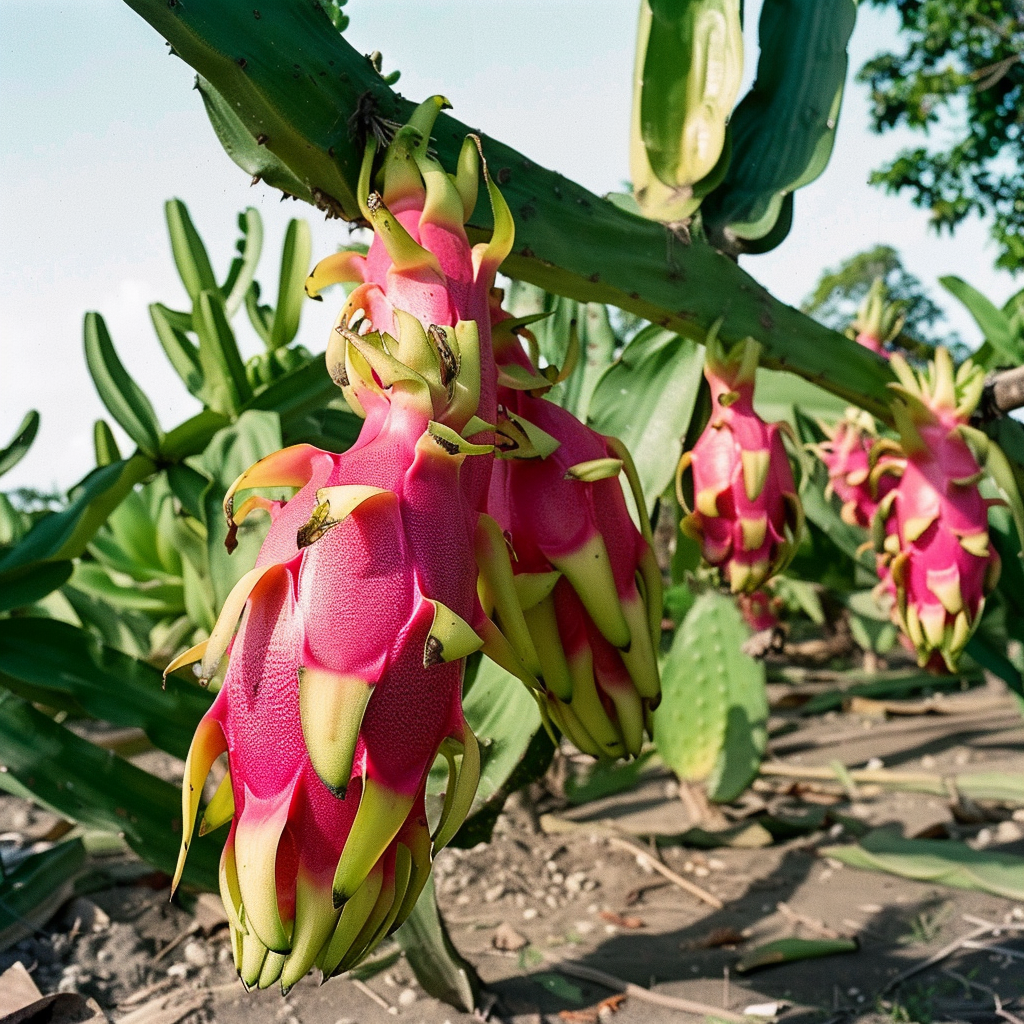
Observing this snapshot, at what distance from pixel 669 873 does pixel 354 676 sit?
1.58 metres

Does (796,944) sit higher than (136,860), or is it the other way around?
(136,860)

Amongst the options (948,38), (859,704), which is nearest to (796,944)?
(859,704)

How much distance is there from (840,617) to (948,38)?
3310mm

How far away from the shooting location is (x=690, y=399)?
100cm

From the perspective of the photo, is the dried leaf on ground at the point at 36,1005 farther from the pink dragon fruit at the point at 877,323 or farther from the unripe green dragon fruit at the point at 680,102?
the pink dragon fruit at the point at 877,323

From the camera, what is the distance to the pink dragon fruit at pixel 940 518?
932 millimetres

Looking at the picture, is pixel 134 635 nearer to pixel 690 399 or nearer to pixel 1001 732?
pixel 690 399

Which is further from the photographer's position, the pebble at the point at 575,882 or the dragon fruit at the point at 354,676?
the pebble at the point at 575,882

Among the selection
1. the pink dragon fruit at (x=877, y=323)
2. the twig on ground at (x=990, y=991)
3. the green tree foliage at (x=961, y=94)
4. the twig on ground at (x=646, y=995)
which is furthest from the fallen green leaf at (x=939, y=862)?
the green tree foliage at (x=961, y=94)

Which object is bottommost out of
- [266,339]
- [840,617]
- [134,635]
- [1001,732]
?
[1001,732]

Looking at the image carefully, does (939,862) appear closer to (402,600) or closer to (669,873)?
(669,873)

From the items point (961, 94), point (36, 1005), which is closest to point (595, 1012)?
point (36, 1005)

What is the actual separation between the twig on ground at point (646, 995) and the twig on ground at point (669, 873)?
38 centimetres

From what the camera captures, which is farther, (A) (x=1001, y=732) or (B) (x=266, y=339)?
(A) (x=1001, y=732)
